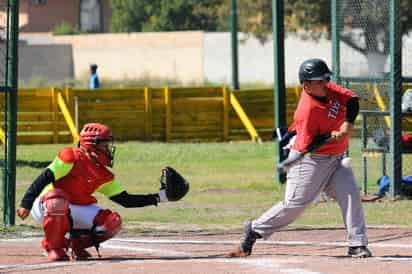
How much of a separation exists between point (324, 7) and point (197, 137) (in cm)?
2214

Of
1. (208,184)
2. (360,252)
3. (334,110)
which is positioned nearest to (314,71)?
(334,110)

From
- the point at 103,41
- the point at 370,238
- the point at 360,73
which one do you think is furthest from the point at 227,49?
the point at 370,238

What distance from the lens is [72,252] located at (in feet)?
34.0

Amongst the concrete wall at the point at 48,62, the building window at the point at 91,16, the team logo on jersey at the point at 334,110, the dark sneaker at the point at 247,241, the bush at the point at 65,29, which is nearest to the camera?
the team logo on jersey at the point at 334,110

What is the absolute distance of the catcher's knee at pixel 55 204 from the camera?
9914mm

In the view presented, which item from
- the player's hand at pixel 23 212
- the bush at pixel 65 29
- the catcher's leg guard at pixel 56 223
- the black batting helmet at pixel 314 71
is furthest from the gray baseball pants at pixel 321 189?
the bush at pixel 65 29

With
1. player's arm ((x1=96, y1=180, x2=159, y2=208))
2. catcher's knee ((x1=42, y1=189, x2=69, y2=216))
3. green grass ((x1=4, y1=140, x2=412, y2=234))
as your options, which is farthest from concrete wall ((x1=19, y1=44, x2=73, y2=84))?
catcher's knee ((x1=42, y1=189, x2=69, y2=216))

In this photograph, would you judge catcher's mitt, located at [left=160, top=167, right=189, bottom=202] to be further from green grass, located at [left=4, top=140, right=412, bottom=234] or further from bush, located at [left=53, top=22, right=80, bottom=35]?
bush, located at [left=53, top=22, right=80, bottom=35]

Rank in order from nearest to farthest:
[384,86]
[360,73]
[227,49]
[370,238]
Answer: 1. [370,238]
2. [384,86]
3. [360,73]
4. [227,49]

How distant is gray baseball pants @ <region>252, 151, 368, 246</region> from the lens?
10039 millimetres

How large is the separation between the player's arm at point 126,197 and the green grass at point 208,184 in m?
2.48

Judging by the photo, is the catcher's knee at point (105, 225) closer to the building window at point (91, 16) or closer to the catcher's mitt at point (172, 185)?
the catcher's mitt at point (172, 185)

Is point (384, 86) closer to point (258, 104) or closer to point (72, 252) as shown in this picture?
point (72, 252)

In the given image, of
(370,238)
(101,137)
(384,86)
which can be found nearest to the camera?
(101,137)
